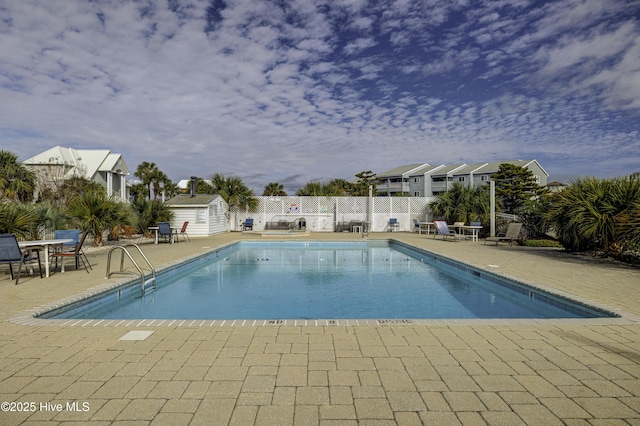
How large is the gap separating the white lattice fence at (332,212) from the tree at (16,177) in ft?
34.3

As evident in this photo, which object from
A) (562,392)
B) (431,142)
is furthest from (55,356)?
(431,142)

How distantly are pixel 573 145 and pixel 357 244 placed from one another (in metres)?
16.0

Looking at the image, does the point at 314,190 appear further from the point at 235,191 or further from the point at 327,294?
the point at 327,294

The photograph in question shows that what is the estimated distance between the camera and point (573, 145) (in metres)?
21.8

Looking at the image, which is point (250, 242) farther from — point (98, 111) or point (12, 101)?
point (12, 101)

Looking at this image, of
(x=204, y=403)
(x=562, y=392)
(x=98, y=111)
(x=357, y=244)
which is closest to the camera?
(x=204, y=403)

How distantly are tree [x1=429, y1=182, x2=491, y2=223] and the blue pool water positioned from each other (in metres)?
8.40

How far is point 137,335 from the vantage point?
360 cm

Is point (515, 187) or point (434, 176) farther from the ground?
point (434, 176)

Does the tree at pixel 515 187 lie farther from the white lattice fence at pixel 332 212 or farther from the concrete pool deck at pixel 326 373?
the concrete pool deck at pixel 326 373

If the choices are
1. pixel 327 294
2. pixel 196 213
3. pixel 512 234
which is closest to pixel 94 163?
pixel 196 213

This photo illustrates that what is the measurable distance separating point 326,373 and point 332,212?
20.0 metres

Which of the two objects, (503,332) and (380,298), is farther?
(380,298)

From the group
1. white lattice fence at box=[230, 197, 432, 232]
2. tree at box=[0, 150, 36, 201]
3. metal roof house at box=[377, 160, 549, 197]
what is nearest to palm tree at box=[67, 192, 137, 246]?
tree at box=[0, 150, 36, 201]
